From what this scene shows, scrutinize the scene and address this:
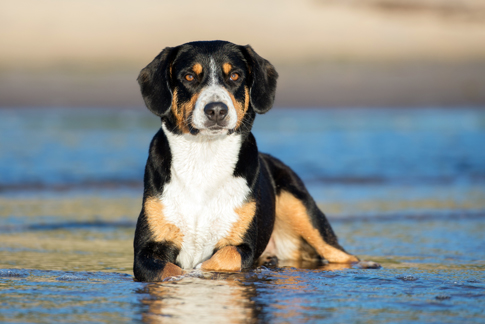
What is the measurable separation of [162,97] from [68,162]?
10.3m

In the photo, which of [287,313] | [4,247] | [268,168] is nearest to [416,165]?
[268,168]

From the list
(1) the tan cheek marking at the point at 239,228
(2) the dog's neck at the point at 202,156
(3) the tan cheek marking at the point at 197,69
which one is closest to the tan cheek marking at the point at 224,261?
(1) the tan cheek marking at the point at 239,228

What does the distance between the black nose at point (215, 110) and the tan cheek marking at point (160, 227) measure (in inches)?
36.6

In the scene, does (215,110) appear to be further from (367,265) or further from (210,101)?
(367,265)

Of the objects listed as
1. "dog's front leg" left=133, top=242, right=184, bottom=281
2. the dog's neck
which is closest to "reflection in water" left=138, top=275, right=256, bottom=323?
"dog's front leg" left=133, top=242, right=184, bottom=281

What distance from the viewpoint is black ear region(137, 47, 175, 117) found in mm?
5824

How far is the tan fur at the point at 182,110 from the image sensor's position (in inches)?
222

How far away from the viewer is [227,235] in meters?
5.78

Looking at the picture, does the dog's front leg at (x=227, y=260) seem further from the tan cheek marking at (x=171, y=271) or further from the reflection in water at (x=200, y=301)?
the tan cheek marking at (x=171, y=271)

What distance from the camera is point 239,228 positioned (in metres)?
5.80

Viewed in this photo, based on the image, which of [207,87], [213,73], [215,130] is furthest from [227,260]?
[213,73]

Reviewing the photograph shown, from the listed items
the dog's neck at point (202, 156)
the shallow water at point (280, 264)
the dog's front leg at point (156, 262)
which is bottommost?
the shallow water at point (280, 264)

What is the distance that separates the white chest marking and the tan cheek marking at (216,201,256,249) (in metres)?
0.04

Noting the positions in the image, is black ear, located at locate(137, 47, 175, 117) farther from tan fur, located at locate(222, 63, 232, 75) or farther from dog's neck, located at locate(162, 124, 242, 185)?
tan fur, located at locate(222, 63, 232, 75)
